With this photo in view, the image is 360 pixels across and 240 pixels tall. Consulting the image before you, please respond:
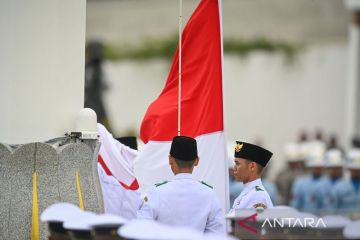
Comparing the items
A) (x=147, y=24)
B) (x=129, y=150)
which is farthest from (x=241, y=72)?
(x=129, y=150)

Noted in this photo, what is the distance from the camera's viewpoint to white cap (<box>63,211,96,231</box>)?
6.12 meters

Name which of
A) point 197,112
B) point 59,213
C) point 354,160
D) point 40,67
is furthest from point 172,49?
point 59,213

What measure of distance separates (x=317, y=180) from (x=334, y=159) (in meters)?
0.51

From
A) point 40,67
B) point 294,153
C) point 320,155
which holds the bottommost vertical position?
point 320,155

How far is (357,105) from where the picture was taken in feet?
85.4

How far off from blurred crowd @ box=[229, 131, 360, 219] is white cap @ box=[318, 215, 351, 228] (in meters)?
9.29

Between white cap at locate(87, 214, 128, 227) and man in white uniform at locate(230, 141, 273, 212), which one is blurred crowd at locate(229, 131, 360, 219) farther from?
white cap at locate(87, 214, 128, 227)

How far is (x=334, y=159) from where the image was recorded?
18.7 metres

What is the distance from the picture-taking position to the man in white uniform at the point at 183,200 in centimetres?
694

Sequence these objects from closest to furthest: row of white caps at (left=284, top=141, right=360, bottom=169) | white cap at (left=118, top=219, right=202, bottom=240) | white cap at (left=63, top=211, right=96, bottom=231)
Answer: white cap at (left=118, top=219, right=202, bottom=240)
white cap at (left=63, top=211, right=96, bottom=231)
row of white caps at (left=284, top=141, right=360, bottom=169)

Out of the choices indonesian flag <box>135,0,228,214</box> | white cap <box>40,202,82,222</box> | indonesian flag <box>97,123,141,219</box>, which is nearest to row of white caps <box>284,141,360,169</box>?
indonesian flag <box>135,0,228,214</box>

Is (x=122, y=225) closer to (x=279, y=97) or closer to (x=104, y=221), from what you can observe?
(x=104, y=221)

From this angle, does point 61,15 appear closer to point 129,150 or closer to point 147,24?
point 129,150

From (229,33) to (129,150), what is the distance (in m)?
19.0
